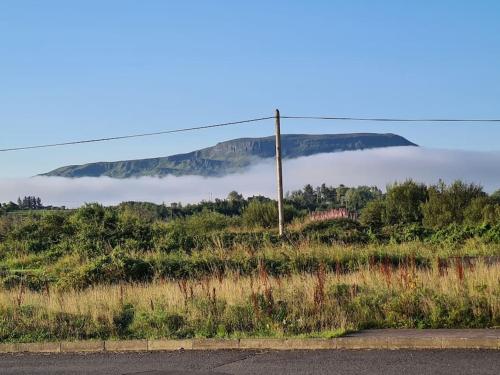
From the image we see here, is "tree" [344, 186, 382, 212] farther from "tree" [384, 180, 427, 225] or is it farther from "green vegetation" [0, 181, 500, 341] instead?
"green vegetation" [0, 181, 500, 341]

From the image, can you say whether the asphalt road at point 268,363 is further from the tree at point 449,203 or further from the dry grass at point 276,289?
the tree at point 449,203

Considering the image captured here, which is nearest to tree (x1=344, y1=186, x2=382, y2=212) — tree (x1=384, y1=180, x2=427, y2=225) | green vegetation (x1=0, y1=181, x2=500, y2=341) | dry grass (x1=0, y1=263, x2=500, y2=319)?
tree (x1=384, y1=180, x2=427, y2=225)

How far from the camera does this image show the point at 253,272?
19.2m

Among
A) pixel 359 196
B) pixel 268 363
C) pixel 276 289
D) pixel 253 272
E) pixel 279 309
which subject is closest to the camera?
pixel 268 363

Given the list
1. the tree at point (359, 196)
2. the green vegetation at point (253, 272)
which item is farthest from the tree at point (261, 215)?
the tree at point (359, 196)

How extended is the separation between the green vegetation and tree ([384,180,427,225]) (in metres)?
0.08

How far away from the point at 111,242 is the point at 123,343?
19205mm

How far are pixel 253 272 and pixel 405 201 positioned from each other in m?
26.4

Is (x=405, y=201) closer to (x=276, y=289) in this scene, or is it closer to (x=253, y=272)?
(x=253, y=272)

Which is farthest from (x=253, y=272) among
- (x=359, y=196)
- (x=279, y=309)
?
(x=359, y=196)

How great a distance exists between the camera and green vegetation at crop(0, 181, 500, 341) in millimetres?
12789

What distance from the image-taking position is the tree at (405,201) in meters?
42.8

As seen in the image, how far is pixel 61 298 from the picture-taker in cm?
1551

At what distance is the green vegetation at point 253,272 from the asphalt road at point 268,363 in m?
1.09
